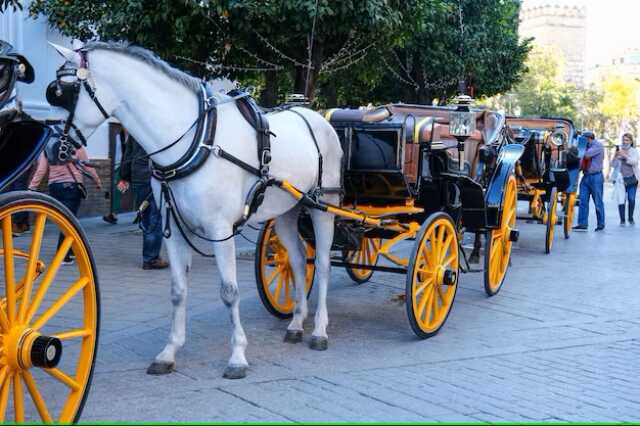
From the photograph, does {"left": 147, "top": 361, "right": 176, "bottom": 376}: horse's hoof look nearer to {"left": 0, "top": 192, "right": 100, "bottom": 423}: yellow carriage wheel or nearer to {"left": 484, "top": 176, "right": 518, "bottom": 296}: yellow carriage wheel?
{"left": 0, "top": 192, "right": 100, "bottom": 423}: yellow carriage wheel

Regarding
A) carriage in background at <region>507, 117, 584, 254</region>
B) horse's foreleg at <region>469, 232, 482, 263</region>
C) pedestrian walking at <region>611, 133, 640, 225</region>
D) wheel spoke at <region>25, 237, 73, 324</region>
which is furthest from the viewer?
pedestrian walking at <region>611, 133, 640, 225</region>

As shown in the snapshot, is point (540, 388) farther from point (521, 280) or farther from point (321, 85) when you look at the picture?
point (321, 85)

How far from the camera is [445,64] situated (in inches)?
728

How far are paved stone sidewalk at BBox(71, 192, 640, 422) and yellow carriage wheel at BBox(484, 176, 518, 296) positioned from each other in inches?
8.1

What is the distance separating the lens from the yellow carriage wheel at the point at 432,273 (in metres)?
5.84

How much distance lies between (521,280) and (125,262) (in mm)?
4668

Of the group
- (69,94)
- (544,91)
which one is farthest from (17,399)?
(544,91)

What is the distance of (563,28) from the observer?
13325cm

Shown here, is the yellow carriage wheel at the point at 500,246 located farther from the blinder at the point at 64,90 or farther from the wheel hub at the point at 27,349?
the wheel hub at the point at 27,349

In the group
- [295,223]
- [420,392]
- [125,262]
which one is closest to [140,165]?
[125,262]

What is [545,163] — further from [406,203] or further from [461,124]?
[406,203]

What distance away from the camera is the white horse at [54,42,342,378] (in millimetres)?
4559

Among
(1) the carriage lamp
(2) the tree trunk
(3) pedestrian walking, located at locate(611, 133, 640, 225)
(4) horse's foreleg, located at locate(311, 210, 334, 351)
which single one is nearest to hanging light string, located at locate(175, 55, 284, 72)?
(2) the tree trunk

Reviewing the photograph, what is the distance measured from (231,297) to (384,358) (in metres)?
1.21
